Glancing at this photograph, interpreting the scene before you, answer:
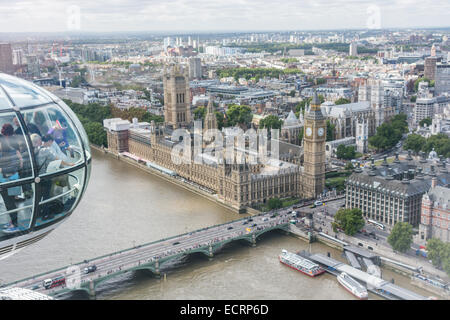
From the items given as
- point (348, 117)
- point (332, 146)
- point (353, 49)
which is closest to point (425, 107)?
point (348, 117)

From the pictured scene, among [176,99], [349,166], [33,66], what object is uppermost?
[33,66]

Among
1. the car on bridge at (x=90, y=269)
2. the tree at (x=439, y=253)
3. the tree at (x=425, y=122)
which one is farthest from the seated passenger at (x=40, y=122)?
the tree at (x=425, y=122)

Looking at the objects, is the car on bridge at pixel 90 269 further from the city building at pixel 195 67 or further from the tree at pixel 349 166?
the city building at pixel 195 67

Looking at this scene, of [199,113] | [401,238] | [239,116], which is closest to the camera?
[401,238]

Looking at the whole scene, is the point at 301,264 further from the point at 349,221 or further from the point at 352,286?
the point at 349,221

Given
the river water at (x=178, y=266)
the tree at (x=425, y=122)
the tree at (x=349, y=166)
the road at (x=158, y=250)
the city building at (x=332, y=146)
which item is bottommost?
the river water at (x=178, y=266)

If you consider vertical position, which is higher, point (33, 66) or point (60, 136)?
point (33, 66)

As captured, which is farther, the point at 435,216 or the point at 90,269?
the point at 435,216
